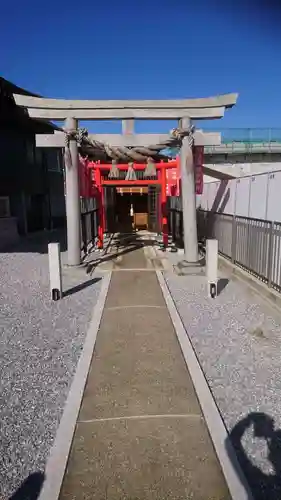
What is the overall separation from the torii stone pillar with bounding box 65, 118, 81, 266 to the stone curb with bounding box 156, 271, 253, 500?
4.65 meters

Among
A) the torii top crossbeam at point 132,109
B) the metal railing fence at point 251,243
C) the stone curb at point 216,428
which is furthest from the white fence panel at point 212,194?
the stone curb at point 216,428

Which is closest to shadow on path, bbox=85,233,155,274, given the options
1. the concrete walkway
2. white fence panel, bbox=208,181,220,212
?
white fence panel, bbox=208,181,220,212

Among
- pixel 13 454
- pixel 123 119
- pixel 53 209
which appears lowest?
pixel 13 454

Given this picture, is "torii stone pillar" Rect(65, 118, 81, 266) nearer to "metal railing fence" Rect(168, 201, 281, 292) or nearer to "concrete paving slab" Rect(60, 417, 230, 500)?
"metal railing fence" Rect(168, 201, 281, 292)

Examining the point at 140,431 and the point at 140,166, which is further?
the point at 140,166

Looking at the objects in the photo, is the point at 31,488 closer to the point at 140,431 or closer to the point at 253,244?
the point at 140,431

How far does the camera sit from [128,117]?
8.34 m

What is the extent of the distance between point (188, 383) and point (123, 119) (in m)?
6.71

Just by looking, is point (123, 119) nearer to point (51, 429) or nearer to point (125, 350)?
point (125, 350)

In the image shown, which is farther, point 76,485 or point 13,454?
point 13,454

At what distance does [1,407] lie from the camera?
3217mm

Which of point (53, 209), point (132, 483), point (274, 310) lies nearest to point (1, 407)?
point (132, 483)

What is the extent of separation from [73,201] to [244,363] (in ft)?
19.6

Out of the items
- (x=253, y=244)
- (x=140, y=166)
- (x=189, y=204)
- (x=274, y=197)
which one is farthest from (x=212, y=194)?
(x=253, y=244)
